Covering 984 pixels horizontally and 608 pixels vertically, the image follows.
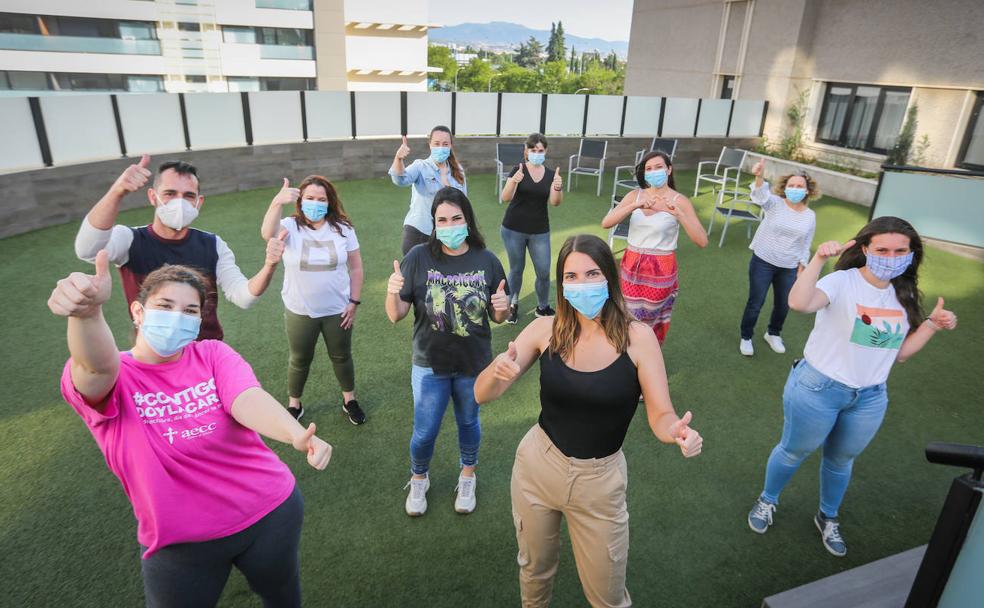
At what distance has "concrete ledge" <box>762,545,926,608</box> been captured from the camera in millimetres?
2705

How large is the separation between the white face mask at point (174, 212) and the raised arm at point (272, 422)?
144 centimetres

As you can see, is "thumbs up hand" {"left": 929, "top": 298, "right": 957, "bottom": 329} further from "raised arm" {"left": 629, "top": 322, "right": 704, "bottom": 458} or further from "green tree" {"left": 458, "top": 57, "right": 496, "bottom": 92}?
"green tree" {"left": 458, "top": 57, "right": 496, "bottom": 92}

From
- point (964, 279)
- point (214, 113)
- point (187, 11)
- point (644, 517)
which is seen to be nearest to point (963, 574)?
point (644, 517)

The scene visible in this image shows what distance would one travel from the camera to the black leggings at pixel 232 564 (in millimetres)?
1853

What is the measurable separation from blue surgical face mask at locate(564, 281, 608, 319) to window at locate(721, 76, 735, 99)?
1548 centimetres

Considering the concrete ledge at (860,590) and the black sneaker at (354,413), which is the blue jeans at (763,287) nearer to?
the concrete ledge at (860,590)

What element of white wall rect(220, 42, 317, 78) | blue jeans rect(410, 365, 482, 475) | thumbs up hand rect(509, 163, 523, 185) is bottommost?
blue jeans rect(410, 365, 482, 475)

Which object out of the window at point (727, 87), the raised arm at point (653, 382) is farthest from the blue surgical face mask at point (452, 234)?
the window at point (727, 87)

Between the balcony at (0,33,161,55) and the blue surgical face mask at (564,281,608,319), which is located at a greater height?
the balcony at (0,33,161,55)

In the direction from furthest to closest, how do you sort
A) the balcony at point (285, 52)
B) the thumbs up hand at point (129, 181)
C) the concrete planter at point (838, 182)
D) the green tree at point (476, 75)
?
the green tree at point (476, 75) < the balcony at point (285, 52) < the concrete planter at point (838, 182) < the thumbs up hand at point (129, 181)

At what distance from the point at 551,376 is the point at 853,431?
180 cm

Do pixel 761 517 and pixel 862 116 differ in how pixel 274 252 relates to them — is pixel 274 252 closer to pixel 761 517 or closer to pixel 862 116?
pixel 761 517

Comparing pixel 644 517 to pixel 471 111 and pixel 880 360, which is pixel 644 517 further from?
pixel 471 111

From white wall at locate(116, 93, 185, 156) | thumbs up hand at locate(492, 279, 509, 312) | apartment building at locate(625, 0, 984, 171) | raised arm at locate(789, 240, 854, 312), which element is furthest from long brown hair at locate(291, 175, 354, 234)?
apartment building at locate(625, 0, 984, 171)
